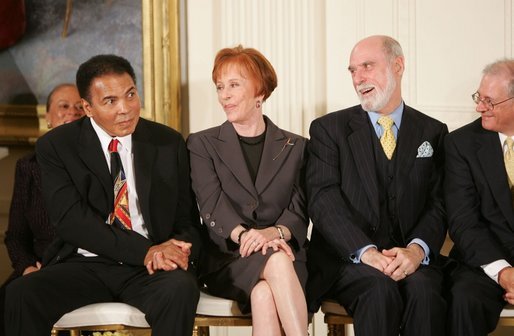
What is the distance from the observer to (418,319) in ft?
13.3

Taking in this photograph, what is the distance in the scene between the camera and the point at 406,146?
451cm

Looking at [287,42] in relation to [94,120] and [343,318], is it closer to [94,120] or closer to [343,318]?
[94,120]

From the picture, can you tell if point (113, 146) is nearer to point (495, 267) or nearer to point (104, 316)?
point (104, 316)

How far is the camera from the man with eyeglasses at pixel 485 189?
4.24m

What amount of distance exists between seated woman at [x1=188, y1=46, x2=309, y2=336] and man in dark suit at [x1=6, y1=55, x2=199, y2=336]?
137 mm

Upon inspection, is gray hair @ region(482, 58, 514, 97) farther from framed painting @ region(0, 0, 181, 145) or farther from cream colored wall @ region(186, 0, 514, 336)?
framed painting @ region(0, 0, 181, 145)

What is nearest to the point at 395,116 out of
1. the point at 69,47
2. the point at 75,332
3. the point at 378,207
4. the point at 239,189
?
the point at 378,207

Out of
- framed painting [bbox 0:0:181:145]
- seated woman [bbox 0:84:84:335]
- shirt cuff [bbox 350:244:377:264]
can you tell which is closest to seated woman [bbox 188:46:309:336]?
shirt cuff [bbox 350:244:377:264]

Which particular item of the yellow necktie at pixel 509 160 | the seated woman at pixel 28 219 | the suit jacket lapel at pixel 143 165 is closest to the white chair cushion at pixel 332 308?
the suit jacket lapel at pixel 143 165

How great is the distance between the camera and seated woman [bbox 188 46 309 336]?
13.5 feet

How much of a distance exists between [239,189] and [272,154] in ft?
0.82

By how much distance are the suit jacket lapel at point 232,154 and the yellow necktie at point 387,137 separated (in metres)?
0.68

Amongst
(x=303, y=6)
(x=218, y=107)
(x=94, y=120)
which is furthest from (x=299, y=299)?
(x=303, y=6)

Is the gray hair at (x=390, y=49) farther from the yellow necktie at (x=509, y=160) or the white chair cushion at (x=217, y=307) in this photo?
the white chair cushion at (x=217, y=307)
